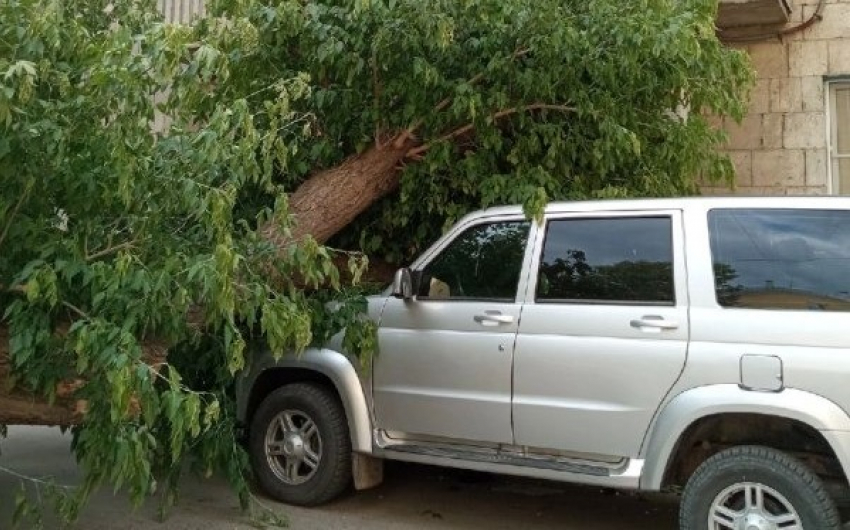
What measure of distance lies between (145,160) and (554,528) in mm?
3323

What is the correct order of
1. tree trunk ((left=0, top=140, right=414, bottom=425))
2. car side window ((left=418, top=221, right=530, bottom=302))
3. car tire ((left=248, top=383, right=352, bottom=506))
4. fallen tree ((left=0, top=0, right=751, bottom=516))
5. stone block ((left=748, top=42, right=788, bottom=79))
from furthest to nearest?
1. stone block ((left=748, top=42, right=788, bottom=79))
2. tree trunk ((left=0, top=140, right=414, bottom=425))
3. car tire ((left=248, top=383, right=352, bottom=506))
4. car side window ((left=418, top=221, right=530, bottom=302))
5. fallen tree ((left=0, top=0, right=751, bottom=516))

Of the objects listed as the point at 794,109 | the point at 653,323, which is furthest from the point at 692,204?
the point at 794,109

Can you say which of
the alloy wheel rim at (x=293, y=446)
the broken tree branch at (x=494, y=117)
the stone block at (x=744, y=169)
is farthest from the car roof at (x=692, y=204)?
the stone block at (x=744, y=169)

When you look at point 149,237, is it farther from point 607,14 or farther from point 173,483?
point 607,14

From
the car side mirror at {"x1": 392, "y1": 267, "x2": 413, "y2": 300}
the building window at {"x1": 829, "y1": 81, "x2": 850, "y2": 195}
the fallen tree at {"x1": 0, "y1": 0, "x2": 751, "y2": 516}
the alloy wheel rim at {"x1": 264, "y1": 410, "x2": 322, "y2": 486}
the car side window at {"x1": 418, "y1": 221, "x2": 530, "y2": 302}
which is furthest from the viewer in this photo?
the building window at {"x1": 829, "y1": 81, "x2": 850, "y2": 195}

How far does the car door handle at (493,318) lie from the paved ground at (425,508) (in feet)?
4.61

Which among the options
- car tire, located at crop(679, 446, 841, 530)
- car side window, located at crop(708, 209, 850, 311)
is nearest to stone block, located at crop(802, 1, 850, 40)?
car side window, located at crop(708, 209, 850, 311)

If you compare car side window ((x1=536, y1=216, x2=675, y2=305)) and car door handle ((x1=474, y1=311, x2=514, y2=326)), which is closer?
car side window ((x1=536, y1=216, x2=675, y2=305))

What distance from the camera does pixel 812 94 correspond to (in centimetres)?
966

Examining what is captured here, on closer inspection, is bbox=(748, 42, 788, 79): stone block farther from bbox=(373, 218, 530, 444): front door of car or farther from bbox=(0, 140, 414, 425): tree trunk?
bbox=(373, 218, 530, 444): front door of car

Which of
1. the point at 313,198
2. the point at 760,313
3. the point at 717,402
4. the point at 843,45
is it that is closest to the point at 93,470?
the point at 313,198

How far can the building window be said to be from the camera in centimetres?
969

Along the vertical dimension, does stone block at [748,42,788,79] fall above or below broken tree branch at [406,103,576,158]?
above

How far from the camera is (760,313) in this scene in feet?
14.3
